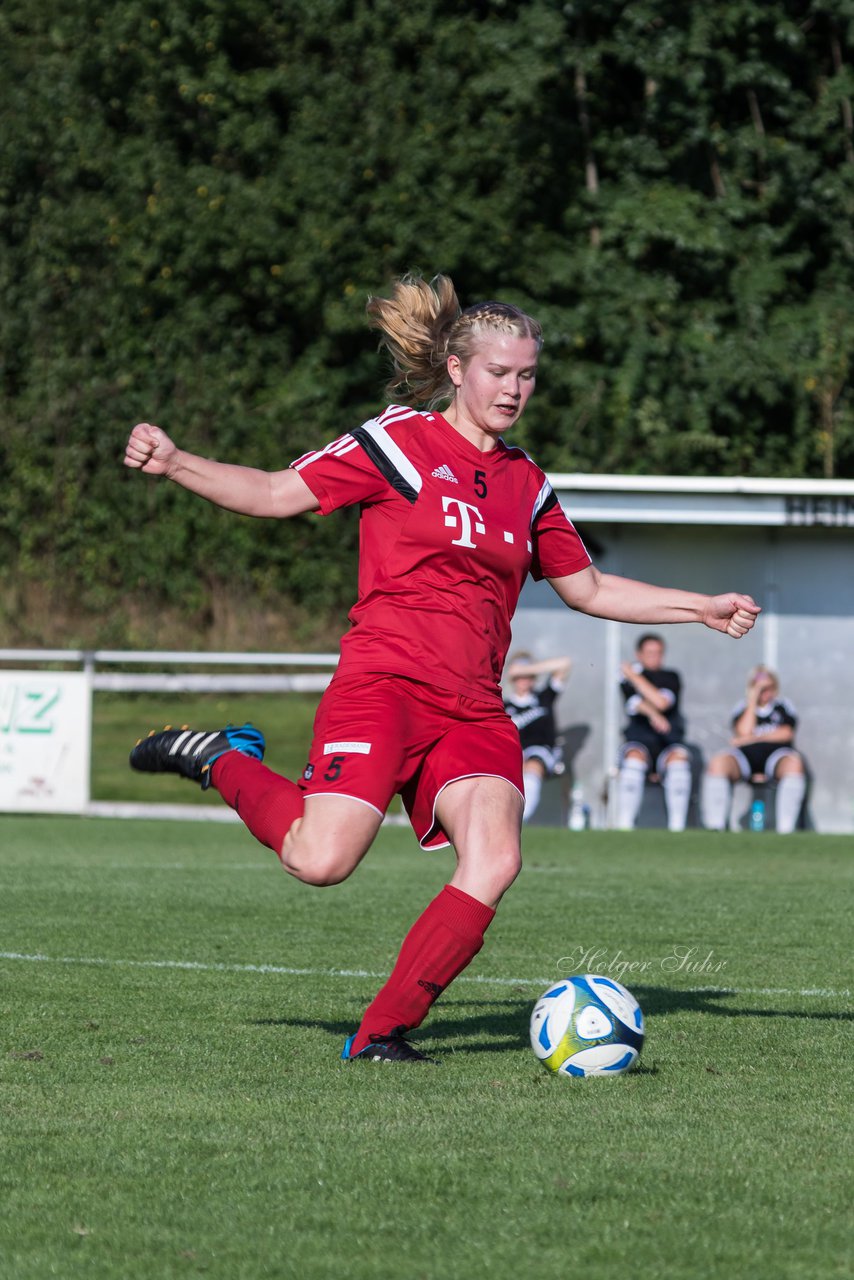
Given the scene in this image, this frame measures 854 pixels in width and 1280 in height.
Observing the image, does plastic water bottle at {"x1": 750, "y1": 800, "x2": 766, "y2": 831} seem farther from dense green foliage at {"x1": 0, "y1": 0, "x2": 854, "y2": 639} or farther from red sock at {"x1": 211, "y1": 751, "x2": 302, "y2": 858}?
red sock at {"x1": 211, "y1": 751, "x2": 302, "y2": 858}

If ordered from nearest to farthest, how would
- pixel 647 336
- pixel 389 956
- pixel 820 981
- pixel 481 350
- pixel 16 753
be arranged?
pixel 481 350
pixel 820 981
pixel 389 956
pixel 16 753
pixel 647 336

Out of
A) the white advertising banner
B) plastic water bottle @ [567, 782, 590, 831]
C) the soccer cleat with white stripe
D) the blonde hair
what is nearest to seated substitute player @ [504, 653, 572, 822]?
plastic water bottle @ [567, 782, 590, 831]

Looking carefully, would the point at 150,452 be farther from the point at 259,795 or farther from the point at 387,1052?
the point at 387,1052

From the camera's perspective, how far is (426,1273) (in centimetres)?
274

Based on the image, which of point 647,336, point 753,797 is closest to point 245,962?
point 753,797

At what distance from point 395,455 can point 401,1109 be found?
1755 mm

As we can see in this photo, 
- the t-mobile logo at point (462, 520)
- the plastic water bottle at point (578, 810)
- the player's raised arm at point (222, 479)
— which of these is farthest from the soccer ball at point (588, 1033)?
the plastic water bottle at point (578, 810)

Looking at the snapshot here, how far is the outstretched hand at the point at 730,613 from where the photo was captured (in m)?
4.98

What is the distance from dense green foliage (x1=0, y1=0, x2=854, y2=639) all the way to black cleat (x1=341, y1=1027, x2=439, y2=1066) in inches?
851

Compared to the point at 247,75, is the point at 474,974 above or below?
below

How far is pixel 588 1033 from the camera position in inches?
176

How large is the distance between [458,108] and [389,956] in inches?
848

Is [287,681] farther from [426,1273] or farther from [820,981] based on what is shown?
[426,1273]

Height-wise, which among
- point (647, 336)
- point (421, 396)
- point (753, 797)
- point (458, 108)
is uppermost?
point (458, 108)
